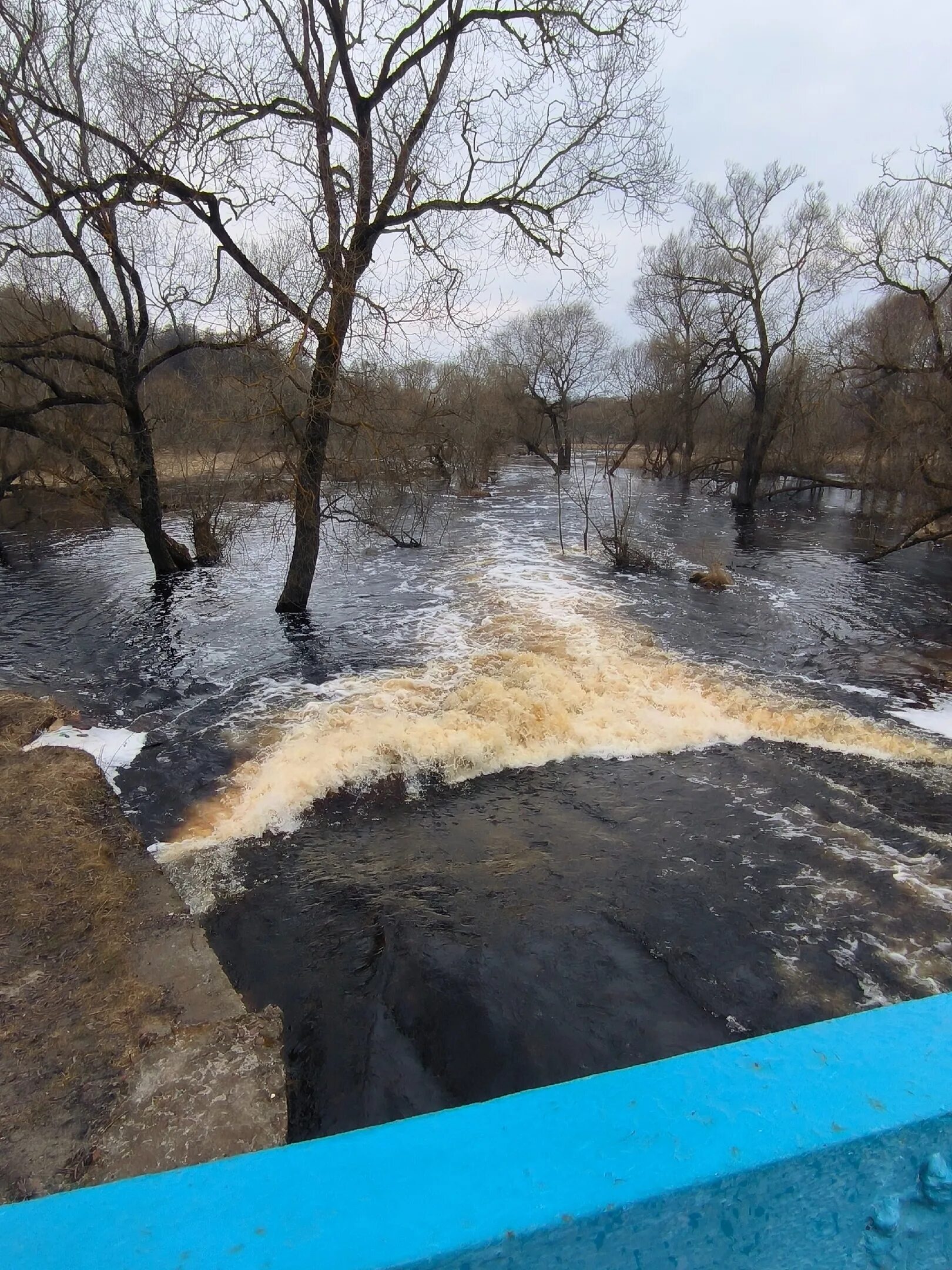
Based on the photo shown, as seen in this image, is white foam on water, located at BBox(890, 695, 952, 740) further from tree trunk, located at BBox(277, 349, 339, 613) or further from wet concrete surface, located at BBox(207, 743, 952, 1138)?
tree trunk, located at BBox(277, 349, 339, 613)

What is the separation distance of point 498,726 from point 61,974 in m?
4.39

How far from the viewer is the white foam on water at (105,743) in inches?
255

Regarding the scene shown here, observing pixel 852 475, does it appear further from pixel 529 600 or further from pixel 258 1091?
pixel 258 1091

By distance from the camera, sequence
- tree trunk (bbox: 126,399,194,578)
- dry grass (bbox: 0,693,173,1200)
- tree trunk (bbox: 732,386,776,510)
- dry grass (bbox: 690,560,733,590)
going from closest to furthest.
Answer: dry grass (bbox: 0,693,173,1200) < tree trunk (bbox: 126,399,194,578) < dry grass (bbox: 690,560,733,590) < tree trunk (bbox: 732,386,776,510)

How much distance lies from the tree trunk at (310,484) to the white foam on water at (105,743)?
13.6ft

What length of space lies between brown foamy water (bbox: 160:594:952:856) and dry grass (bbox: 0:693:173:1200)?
2.57 feet

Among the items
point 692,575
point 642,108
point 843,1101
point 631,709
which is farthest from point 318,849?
point 692,575

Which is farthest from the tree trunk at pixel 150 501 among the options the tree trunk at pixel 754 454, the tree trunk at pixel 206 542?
the tree trunk at pixel 754 454

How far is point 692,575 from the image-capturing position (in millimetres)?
14359

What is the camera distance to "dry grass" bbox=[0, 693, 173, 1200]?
9.26 feet

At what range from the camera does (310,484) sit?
32.6 ft

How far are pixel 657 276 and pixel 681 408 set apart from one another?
6.44 metres

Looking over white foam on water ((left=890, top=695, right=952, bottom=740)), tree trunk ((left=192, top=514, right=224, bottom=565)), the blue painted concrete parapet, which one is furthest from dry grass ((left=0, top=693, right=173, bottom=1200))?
tree trunk ((left=192, top=514, right=224, bottom=565))

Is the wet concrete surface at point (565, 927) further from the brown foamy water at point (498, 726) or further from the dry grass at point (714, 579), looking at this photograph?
the dry grass at point (714, 579)
